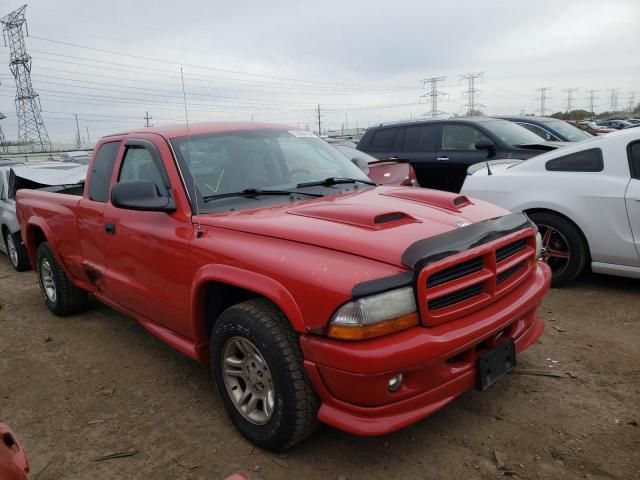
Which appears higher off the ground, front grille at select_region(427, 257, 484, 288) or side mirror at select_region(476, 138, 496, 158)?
side mirror at select_region(476, 138, 496, 158)

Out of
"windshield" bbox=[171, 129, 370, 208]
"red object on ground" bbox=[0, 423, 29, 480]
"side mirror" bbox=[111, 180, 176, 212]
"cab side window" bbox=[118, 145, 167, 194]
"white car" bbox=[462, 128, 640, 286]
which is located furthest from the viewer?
"white car" bbox=[462, 128, 640, 286]

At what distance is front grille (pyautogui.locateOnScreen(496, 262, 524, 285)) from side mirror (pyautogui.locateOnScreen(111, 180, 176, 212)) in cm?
193

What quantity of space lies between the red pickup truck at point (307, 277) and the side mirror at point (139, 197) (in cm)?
1

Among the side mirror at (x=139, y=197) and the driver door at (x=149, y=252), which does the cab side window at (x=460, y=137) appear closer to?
the driver door at (x=149, y=252)

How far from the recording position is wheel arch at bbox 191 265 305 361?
7.96 ft

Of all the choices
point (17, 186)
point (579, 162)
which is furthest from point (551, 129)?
point (17, 186)

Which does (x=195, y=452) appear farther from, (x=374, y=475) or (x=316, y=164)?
(x=316, y=164)

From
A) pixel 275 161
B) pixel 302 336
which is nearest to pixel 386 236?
pixel 302 336

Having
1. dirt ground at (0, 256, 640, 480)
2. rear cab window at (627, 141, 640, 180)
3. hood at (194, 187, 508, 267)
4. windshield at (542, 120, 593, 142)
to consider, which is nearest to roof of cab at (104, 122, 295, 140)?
hood at (194, 187, 508, 267)

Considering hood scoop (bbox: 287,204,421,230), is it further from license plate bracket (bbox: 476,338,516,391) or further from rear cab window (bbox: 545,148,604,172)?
rear cab window (bbox: 545,148,604,172)

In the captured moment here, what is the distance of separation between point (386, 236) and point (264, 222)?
0.69 m

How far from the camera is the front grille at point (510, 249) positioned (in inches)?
109

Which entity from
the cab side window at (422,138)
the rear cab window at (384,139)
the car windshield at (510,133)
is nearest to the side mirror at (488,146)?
the car windshield at (510,133)

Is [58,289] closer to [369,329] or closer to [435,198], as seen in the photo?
[435,198]
